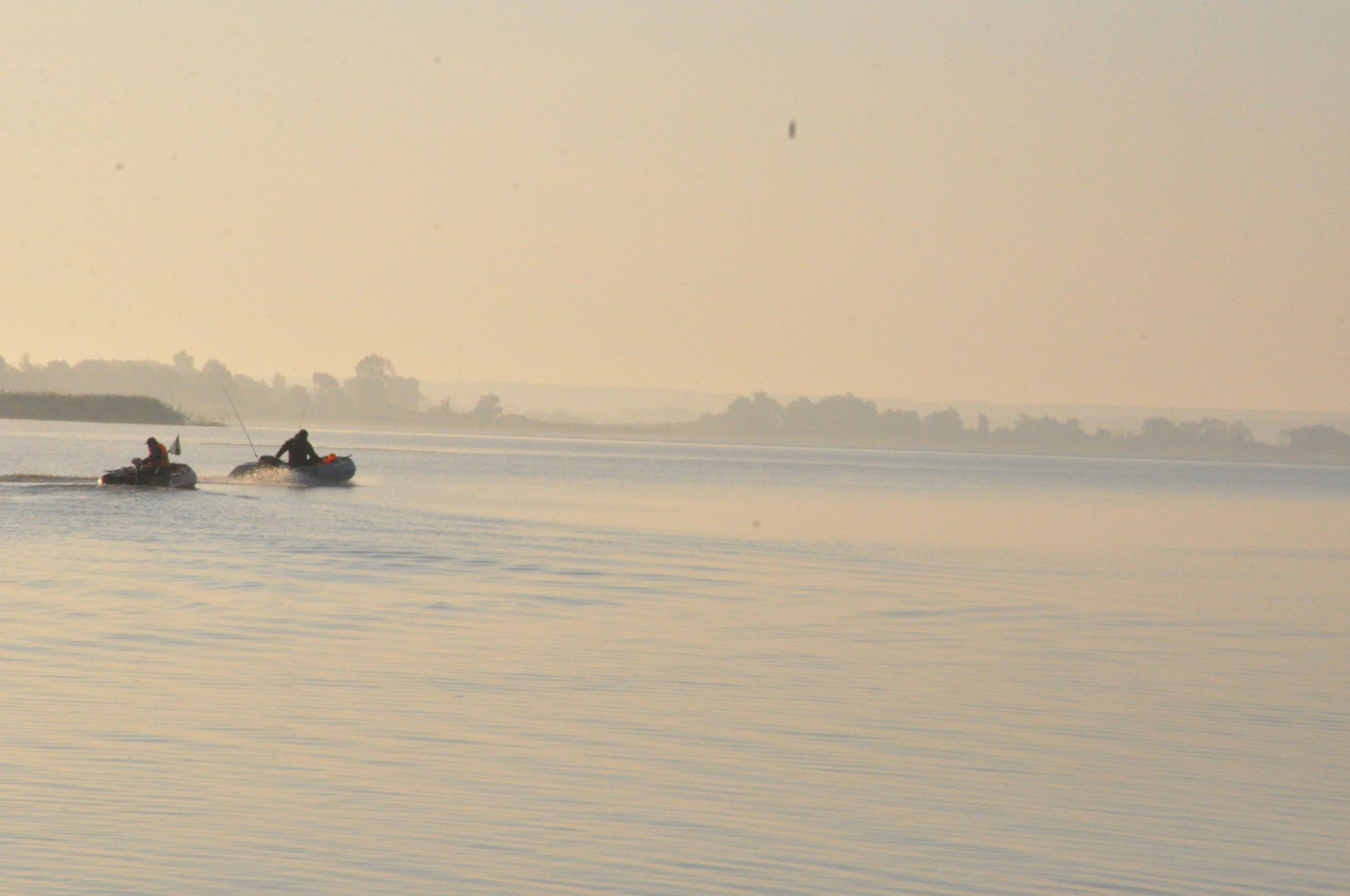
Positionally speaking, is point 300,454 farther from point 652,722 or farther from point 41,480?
point 652,722

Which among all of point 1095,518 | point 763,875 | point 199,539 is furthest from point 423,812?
point 1095,518

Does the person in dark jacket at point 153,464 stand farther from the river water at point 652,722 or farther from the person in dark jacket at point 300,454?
the river water at point 652,722

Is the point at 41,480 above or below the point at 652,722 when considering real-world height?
above

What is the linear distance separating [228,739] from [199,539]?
940 inches

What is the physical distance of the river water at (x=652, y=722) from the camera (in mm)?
10062

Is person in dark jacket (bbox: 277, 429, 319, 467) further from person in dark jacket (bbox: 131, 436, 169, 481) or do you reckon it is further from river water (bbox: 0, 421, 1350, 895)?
river water (bbox: 0, 421, 1350, 895)

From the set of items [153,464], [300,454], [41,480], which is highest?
[300,454]

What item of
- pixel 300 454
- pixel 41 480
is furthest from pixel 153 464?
pixel 300 454

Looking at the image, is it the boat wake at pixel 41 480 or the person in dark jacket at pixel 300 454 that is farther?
the person in dark jacket at pixel 300 454

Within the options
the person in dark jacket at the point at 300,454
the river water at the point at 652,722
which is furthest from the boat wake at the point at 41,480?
the river water at the point at 652,722

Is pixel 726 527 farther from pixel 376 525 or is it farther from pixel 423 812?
pixel 423 812

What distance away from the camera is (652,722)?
14.7 meters

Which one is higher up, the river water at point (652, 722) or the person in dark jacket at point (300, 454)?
the person in dark jacket at point (300, 454)

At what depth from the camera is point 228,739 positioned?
1313 cm
